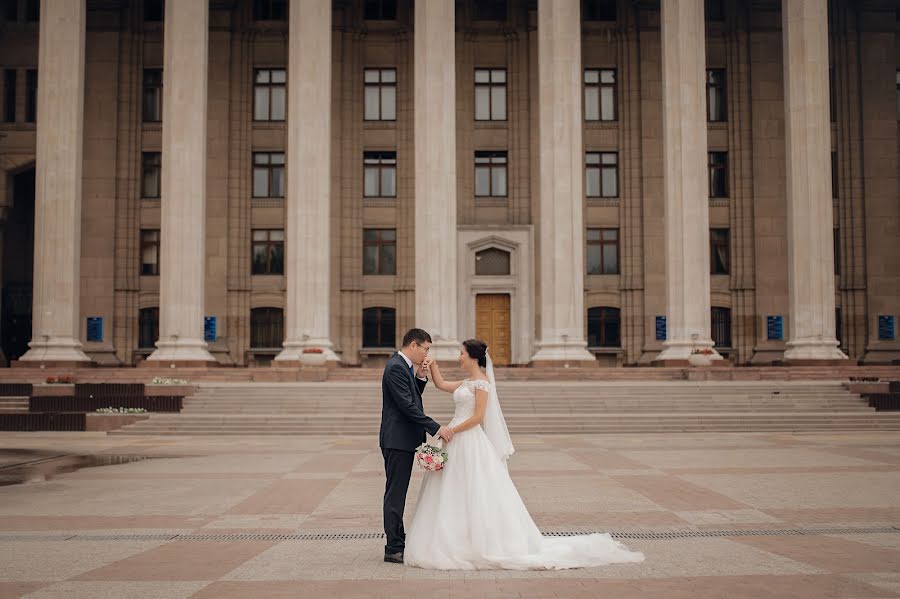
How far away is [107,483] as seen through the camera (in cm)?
1546

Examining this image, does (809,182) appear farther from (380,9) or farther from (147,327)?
(147,327)

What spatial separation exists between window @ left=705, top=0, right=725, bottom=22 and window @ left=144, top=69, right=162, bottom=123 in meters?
28.0

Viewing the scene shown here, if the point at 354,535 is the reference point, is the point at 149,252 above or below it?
above

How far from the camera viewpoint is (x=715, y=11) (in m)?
48.9

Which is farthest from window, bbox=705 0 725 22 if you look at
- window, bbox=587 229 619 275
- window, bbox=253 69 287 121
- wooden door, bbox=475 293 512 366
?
window, bbox=253 69 287 121

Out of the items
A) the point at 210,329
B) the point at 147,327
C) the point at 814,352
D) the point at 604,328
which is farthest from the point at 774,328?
the point at 147,327

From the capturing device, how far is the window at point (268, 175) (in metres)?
47.4

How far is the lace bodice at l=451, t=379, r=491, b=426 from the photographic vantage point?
9539 mm

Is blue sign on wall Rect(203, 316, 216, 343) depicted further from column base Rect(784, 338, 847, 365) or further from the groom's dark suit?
the groom's dark suit

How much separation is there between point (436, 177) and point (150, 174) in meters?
17.4

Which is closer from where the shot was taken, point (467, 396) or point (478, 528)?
point (478, 528)

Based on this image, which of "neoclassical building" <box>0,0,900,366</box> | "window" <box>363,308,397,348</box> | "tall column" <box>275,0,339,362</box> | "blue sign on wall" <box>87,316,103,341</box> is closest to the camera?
"tall column" <box>275,0,339,362</box>

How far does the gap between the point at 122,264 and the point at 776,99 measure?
3352 centimetres

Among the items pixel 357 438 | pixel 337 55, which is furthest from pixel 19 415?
pixel 337 55
